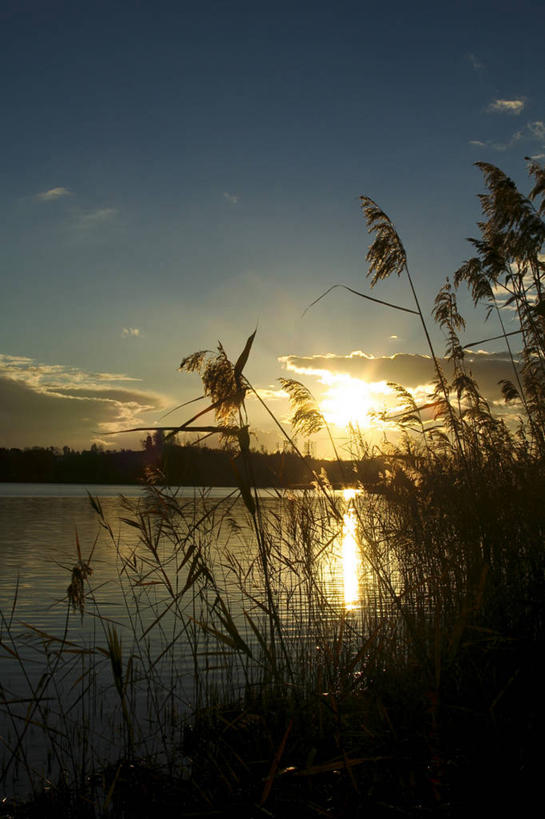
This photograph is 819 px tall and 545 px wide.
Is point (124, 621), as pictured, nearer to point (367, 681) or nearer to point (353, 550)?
point (353, 550)

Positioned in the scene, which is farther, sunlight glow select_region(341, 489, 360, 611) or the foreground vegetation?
sunlight glow select_region(341, 489, 360, 611)

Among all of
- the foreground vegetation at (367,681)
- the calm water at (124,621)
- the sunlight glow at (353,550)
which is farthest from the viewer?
the sunlight glow at (353,550)

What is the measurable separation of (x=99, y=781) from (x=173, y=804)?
848mm

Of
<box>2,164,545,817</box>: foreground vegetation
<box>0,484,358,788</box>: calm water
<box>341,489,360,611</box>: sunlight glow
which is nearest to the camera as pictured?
<box>2,164,545,817</box>: foreground vegetation

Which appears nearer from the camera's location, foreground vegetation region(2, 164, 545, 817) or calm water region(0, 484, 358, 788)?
foreground vegetation region(2, 164, 545, 817)

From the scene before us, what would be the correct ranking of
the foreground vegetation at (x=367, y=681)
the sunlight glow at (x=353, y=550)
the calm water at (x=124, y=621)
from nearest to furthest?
the foreground vegetation at (x=367, y=681)
the calm water at (x=124, y=621)
the sunlight glow at (x=353, y=550)

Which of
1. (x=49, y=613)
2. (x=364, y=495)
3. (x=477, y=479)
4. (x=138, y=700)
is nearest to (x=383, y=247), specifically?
(x=477, y=479)

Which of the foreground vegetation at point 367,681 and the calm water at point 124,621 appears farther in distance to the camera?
the calm water at point 124,621

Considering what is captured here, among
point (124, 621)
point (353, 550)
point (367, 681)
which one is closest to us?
point (367, 681)

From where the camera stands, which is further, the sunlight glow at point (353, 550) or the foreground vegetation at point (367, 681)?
the sunlight glow at point (353, 550)

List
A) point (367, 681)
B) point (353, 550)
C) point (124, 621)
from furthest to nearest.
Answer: point (353, 550)
point (124, 621)
point (367, 681)

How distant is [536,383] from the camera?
7.96 metres

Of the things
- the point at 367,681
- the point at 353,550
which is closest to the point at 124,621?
the point at 353,550

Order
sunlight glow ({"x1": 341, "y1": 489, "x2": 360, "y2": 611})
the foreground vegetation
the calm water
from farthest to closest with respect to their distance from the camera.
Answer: sunlight glow ({"x1": 341, "y1": 489, "x2": 360, "y2": 611}), the calm water, the foreground vegetation
